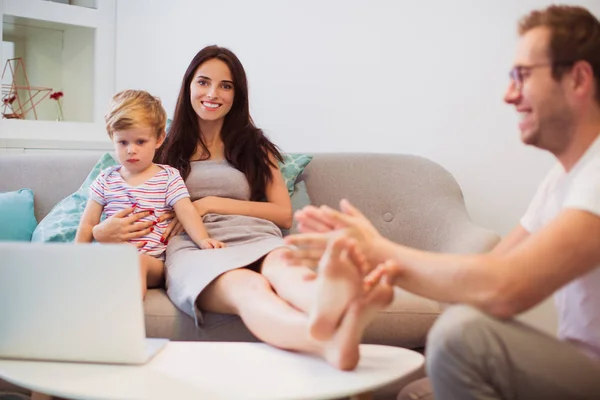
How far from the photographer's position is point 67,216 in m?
2.09

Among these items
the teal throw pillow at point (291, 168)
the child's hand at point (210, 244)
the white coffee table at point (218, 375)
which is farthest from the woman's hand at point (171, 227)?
the white coffee table at point (218, 375)

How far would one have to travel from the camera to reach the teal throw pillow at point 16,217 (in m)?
2.09

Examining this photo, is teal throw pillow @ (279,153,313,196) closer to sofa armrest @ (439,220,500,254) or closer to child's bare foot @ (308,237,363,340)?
sofa armrest @ (439,220,500,254)

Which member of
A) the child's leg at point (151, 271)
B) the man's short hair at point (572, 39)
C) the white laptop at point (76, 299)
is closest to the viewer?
the man's short hair at point (572, 39)

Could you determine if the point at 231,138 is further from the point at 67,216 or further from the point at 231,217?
the point at 67,216

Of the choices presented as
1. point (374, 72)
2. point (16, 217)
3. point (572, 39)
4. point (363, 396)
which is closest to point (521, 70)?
point (572, 39)

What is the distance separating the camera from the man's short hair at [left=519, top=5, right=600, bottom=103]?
1.03 metres

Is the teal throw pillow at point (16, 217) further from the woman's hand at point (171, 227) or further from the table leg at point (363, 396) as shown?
the table leg at point (363, 396)

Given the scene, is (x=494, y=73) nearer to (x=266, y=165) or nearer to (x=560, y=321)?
(x=266, y=165)

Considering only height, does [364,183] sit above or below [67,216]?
above

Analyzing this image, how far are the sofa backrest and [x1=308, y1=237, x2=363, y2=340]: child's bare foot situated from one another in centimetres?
104

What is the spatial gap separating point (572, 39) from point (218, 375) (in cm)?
79

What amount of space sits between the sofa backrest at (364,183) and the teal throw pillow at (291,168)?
0.18 feet

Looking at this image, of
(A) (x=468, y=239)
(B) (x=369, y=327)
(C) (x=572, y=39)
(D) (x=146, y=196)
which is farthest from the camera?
(D) (x=146, y=196)
